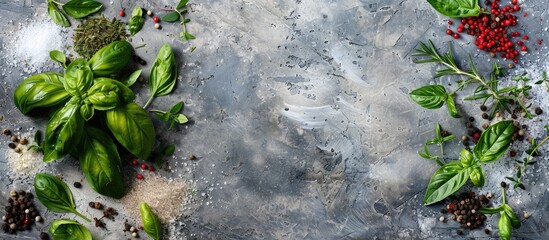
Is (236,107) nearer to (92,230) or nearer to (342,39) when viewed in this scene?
(342,39)

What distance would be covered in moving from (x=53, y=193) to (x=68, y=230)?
0.10m

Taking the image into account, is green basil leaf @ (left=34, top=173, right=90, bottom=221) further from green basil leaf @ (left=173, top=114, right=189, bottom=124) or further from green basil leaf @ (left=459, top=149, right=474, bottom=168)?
green basil leaf @ (left=459, top=149, right=474, bottom=168)

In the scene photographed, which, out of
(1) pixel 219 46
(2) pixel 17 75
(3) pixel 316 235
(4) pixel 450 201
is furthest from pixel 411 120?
(2) pixel 17 75

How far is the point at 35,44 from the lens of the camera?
1.83 metres

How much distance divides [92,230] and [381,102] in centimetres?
80

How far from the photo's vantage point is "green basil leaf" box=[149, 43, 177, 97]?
1.77 metres

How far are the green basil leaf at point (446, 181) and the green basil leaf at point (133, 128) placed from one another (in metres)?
0.68

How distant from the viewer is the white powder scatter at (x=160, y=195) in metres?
1.82

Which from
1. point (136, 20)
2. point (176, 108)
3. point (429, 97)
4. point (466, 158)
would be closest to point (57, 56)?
point (136, 20)

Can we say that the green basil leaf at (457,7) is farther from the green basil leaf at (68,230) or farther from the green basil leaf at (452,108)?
the green basil leaf at (68,230)

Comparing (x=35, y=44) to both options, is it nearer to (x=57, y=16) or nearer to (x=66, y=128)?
(x=57, y=16)

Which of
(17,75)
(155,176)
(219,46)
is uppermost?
(219,46)

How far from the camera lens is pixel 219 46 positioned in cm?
182

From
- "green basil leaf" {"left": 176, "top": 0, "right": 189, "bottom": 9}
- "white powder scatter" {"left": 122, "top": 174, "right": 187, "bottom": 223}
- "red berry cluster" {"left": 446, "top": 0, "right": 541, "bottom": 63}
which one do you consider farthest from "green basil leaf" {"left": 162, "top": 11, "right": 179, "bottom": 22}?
"red berry cluster" {"left": 446, "top": 0, "right": 541, "bottom": 63}
